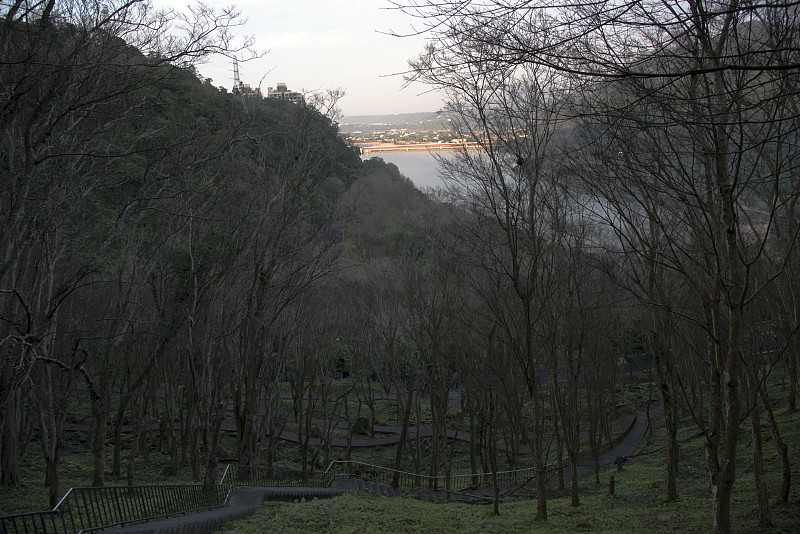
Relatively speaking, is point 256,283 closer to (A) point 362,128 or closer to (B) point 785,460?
(B) point 785,460

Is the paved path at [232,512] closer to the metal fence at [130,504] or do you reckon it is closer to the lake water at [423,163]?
the metal fence at [130,504]

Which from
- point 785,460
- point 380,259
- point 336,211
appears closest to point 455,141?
point 336,211

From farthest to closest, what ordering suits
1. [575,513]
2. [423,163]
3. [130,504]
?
[423,163]
[575,513]
[130,504]

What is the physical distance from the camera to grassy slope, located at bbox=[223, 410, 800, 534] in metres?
9.40

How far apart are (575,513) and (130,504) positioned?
29.0ft

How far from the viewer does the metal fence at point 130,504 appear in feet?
26.0

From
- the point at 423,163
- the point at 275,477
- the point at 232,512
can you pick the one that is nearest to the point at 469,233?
the point at 423,163

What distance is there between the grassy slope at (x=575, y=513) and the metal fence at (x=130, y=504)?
1.16 m

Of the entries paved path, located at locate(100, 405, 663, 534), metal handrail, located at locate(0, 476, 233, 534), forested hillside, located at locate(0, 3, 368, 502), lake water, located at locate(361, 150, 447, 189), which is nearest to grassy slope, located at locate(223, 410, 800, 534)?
paved path, located at locate(100, 405, 663, 534)

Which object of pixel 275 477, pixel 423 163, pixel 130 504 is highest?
pixel 423 163

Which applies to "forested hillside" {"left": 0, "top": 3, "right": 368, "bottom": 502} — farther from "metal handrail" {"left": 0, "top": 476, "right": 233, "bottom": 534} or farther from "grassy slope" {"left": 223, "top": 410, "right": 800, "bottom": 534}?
"grassy slope" {"left": 223, "top": 410, "right": 800, "bottom": 534}

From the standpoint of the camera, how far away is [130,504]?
920 cm

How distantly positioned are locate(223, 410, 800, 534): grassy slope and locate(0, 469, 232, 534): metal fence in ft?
3.82

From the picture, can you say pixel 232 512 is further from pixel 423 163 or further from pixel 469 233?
pixel 423 163
